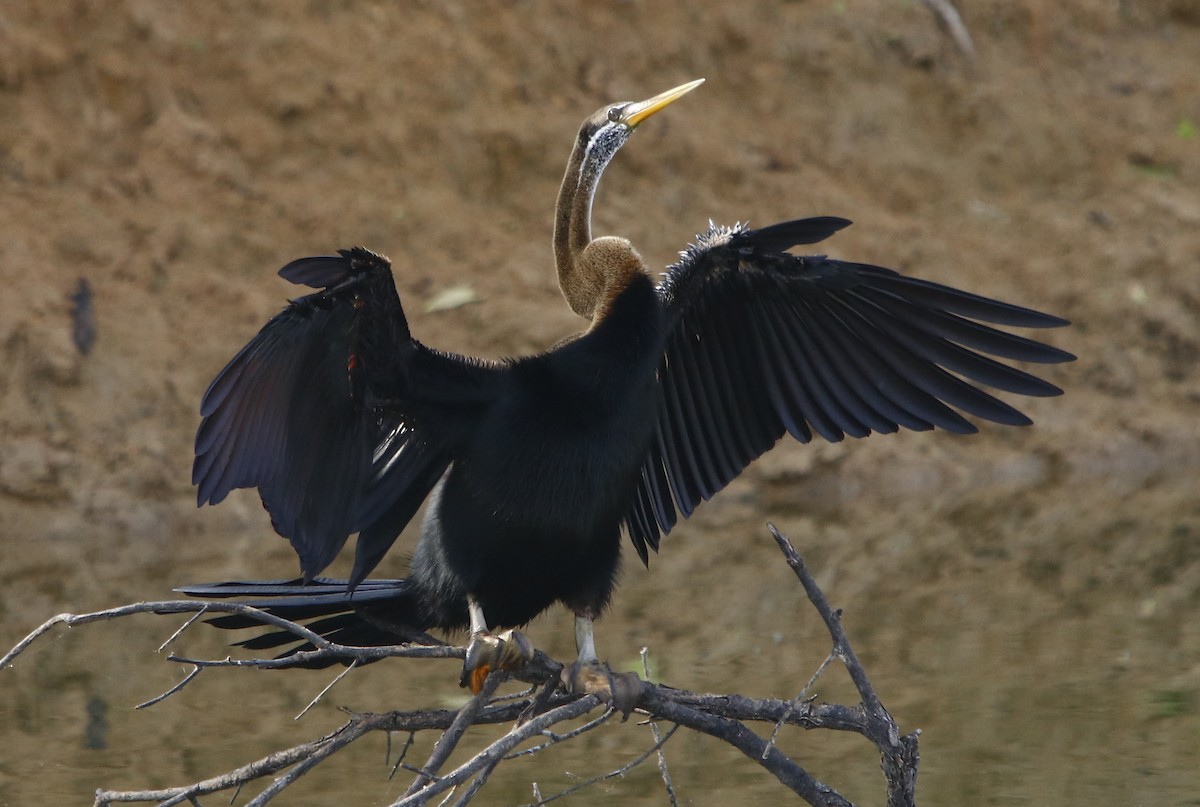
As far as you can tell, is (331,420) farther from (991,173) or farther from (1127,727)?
(991,173)

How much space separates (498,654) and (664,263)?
284 inches

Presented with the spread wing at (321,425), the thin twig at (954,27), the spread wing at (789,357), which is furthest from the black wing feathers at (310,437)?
the thin twig at (954,27)

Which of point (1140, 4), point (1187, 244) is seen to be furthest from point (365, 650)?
point (1140, 4)

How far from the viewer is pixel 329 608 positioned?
3.75 meters

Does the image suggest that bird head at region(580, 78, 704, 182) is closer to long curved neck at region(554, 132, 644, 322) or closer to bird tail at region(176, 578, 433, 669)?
long curved neck at region(554, 132, 644, 322)

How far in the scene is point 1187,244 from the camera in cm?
1087

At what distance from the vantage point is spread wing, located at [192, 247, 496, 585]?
356 cm

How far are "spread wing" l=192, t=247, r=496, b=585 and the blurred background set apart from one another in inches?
46.2

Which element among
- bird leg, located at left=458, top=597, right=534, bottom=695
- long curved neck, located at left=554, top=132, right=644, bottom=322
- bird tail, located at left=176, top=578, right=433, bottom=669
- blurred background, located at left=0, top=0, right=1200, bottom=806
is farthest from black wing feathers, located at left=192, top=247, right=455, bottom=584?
blurred background, located at left=0, top=0, right=1200, bottom=806

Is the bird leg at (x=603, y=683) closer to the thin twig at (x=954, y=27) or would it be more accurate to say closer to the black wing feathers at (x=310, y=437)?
the black wing feathers at (x=310, y=437)

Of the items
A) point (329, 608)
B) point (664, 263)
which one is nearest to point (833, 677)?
point (329, 608)

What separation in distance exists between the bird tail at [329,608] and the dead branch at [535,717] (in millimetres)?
299

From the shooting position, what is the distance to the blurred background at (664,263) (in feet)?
17.2

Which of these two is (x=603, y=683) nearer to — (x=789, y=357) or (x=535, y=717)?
(x=535, y=717)
